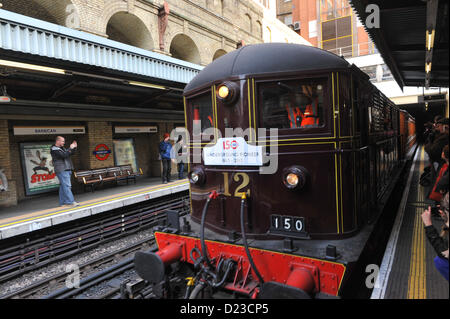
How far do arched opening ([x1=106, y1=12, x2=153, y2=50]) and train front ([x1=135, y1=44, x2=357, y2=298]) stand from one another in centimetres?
1113

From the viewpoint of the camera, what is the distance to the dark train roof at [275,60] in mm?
3207

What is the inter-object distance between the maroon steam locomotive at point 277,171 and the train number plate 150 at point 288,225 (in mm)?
11

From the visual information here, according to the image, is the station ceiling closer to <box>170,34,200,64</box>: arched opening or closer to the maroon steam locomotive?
the maroon steam locomotive

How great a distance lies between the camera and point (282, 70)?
3.24 m

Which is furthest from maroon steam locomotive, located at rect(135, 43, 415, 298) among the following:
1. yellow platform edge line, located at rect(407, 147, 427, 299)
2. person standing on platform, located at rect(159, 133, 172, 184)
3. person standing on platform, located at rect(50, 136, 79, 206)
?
person standing on platform, located at rect(159, 133, 172, 184)

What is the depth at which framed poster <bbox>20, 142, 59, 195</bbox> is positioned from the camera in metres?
8.62

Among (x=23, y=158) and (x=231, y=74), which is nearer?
(x=231, y=74)

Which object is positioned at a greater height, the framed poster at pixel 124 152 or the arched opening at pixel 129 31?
the arched opening at pixel 129 31

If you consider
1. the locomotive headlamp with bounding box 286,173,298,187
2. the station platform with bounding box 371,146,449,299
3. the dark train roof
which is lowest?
the station platform with bounding box 371,146,449,299

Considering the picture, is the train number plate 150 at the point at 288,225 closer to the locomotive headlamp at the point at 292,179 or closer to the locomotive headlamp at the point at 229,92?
the locomotive headlamp at the point at 292,179

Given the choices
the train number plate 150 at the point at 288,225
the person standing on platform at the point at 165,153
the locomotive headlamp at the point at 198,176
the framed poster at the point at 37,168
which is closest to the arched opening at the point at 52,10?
the framed poster at the point at 37,168

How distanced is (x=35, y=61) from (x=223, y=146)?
462 centimetres
